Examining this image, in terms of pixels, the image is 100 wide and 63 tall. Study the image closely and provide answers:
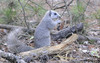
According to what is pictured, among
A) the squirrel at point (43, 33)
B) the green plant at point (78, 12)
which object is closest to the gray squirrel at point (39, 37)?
the squirrel at point (43, 33)

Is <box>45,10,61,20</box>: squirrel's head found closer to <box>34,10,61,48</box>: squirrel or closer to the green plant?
<box>34,10,61,48</box>: squirrel

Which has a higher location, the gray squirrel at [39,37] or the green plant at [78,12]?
the green plant at [78,12]

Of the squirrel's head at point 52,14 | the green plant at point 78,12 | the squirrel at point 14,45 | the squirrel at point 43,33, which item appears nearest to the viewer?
the squirrel at point 14,45

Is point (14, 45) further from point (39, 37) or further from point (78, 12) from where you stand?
point (78, 12)

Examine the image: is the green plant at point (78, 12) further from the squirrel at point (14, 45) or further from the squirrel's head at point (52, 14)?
the squirrel at point (14, 45)

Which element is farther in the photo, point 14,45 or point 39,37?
point 39,37

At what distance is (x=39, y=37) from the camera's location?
4.04 metres

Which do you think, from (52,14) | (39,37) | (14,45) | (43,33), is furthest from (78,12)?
(14,45)

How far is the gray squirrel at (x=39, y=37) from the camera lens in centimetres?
333

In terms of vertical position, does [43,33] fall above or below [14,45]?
above

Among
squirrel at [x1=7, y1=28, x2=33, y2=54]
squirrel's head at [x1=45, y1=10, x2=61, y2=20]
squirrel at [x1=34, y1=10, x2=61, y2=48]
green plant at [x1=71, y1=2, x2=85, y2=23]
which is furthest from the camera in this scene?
green plant at [x1=71, y1=2, x2=85, y2=23]

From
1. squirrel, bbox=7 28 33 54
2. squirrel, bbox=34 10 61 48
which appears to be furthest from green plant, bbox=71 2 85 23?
squirrel, bbox=7 28 33 54

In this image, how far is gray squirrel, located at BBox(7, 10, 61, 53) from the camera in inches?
131

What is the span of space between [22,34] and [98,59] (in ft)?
6.94
